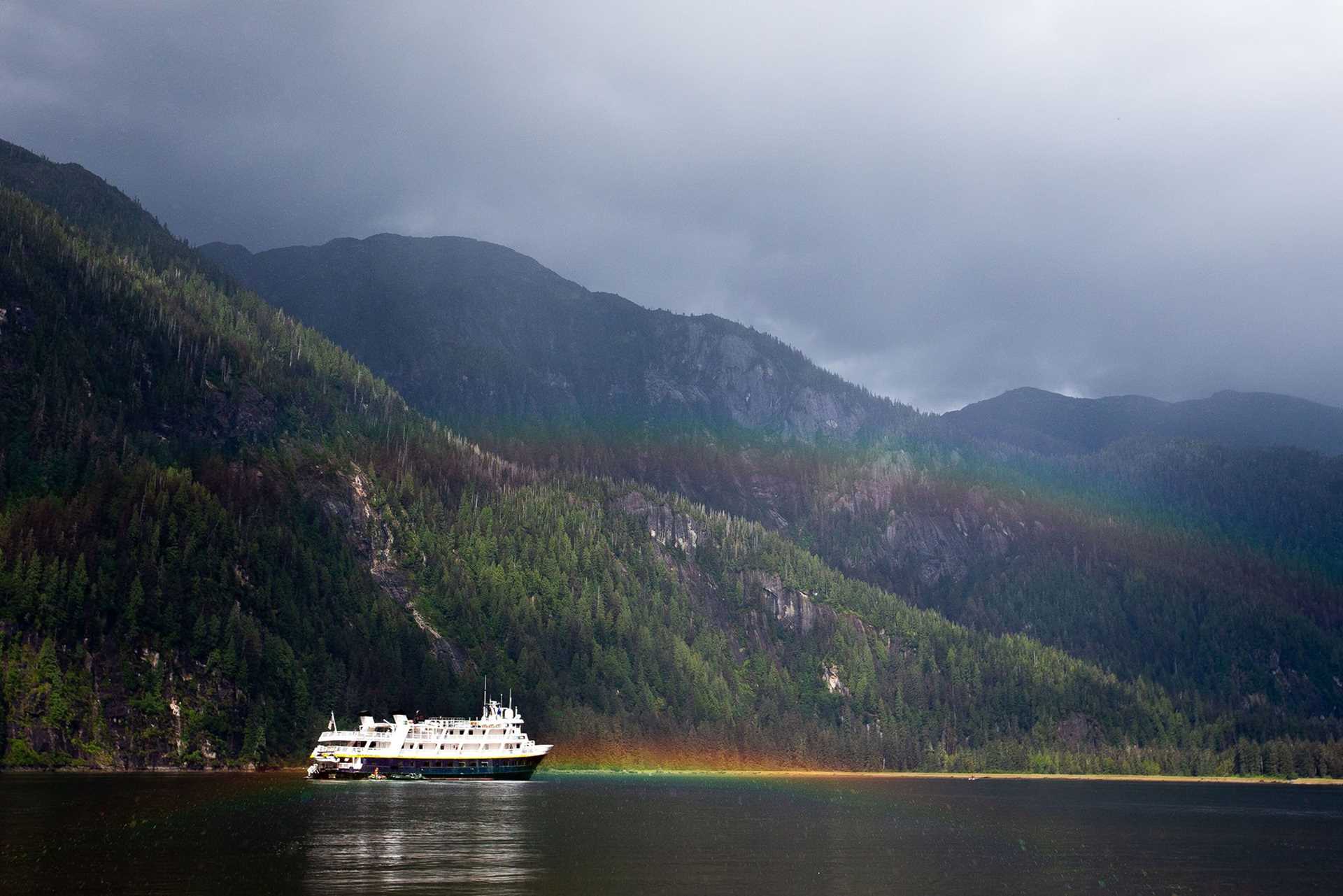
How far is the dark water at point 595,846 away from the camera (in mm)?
87750

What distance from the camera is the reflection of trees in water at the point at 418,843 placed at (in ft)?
291

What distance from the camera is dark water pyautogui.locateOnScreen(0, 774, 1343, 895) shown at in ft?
288

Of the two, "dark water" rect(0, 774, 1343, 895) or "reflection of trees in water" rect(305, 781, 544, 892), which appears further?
"reflection of trees in water" rect(305, 781, 544, 892)

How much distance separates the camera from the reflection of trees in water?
8856 centimetres

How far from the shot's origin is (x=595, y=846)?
113 m

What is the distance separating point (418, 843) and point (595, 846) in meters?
16.5

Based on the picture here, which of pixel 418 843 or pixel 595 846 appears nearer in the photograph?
pixel 595 846

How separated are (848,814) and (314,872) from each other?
89.3m

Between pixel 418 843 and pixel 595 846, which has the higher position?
pixel 418 843

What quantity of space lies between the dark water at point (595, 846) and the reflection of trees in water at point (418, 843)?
0.38 meters

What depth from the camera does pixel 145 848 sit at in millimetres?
98688

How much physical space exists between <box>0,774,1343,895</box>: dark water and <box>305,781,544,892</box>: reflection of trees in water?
380 millimetres

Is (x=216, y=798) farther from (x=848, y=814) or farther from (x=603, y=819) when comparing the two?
(x=848, y=814)

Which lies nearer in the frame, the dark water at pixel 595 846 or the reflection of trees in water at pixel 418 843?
the dark water at pixel 595 846
